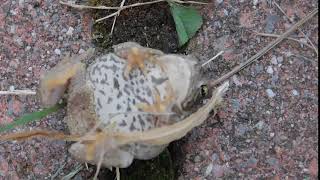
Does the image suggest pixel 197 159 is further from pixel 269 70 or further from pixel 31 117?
pixel 31 117

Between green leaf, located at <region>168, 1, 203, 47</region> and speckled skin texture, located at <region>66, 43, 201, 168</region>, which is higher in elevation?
green leaf, located at <region>168, 1, 203, 47</region>

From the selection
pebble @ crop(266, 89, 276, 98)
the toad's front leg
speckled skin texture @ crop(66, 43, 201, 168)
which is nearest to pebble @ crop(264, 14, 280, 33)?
pebble @ crop(266, 89, 276, 98)

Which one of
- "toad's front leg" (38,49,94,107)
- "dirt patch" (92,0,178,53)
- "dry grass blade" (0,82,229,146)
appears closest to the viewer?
"dry grass blade" (0,82,229,146)

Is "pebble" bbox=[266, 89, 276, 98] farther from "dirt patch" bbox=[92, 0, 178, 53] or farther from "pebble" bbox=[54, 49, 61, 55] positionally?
"pebble" bbox=[54, 49, 61, 55]

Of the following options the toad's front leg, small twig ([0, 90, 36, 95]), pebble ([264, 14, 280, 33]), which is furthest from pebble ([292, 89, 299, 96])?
small twig ([0, 90, 36, 95])

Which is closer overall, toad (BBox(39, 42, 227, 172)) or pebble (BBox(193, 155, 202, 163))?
toad (BBox(39, 42, 227, 172))

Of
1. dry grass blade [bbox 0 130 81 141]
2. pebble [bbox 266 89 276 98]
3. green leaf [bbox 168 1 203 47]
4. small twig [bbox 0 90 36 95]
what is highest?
green leaf [bbox 168 1 203 47]

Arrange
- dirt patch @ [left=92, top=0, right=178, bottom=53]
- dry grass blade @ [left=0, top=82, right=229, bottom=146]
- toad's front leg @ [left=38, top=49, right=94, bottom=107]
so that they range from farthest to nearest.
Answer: dirt patch @ [left=92, top=0, right=178, bottom=53]
toad's front leg @ [left=38, top=49, right=94, bottom=107]
dry grass blade @ [left=0, top=82, right=229, bottom=146]

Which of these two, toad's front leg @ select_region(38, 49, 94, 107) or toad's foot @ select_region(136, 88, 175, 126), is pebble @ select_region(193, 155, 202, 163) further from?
toad's front leg @ select_region(38, 49, 94, 107)
